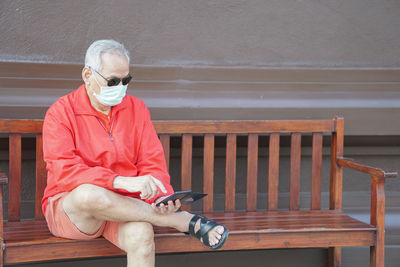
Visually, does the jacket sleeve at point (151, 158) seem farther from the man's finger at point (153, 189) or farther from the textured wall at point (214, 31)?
the textured wall at point (214, 31)

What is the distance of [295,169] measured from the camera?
3.53m

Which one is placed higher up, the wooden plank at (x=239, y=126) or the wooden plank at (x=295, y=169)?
the wooden plank at (x=239, y=126)

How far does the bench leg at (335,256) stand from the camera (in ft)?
11.9

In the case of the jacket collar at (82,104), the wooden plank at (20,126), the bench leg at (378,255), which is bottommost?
the bench leg at (378,255)

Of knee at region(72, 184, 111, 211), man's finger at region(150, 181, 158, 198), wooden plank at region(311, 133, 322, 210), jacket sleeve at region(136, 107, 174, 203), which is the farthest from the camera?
wooden plank at region(311, 133, 322, 210)

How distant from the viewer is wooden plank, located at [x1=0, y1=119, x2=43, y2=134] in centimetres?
305

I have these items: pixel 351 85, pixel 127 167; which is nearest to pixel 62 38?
pixel 127 167

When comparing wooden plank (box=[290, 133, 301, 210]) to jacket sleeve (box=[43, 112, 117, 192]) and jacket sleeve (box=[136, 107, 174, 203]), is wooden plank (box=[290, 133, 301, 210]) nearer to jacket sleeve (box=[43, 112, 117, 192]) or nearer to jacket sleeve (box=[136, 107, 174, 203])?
jacket sleeve (box=[136, 107, 174, 203])

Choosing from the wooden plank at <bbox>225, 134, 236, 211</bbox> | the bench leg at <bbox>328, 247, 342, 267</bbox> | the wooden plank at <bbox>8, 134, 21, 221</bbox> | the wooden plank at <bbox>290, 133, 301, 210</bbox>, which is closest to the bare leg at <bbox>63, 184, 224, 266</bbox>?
the wooden plank at <bbox>8, 134, 21, 221</bbox>

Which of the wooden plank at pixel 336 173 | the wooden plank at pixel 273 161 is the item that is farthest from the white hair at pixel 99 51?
the wooden plank at pixel 336 173

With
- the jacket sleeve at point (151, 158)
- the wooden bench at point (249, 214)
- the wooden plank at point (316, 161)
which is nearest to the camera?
the wooden bench at point (249, 214)

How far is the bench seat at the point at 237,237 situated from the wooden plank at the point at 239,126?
59cm

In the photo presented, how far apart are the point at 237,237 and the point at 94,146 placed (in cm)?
99

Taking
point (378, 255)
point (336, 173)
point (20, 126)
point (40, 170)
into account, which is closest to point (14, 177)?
point (40, 170)
